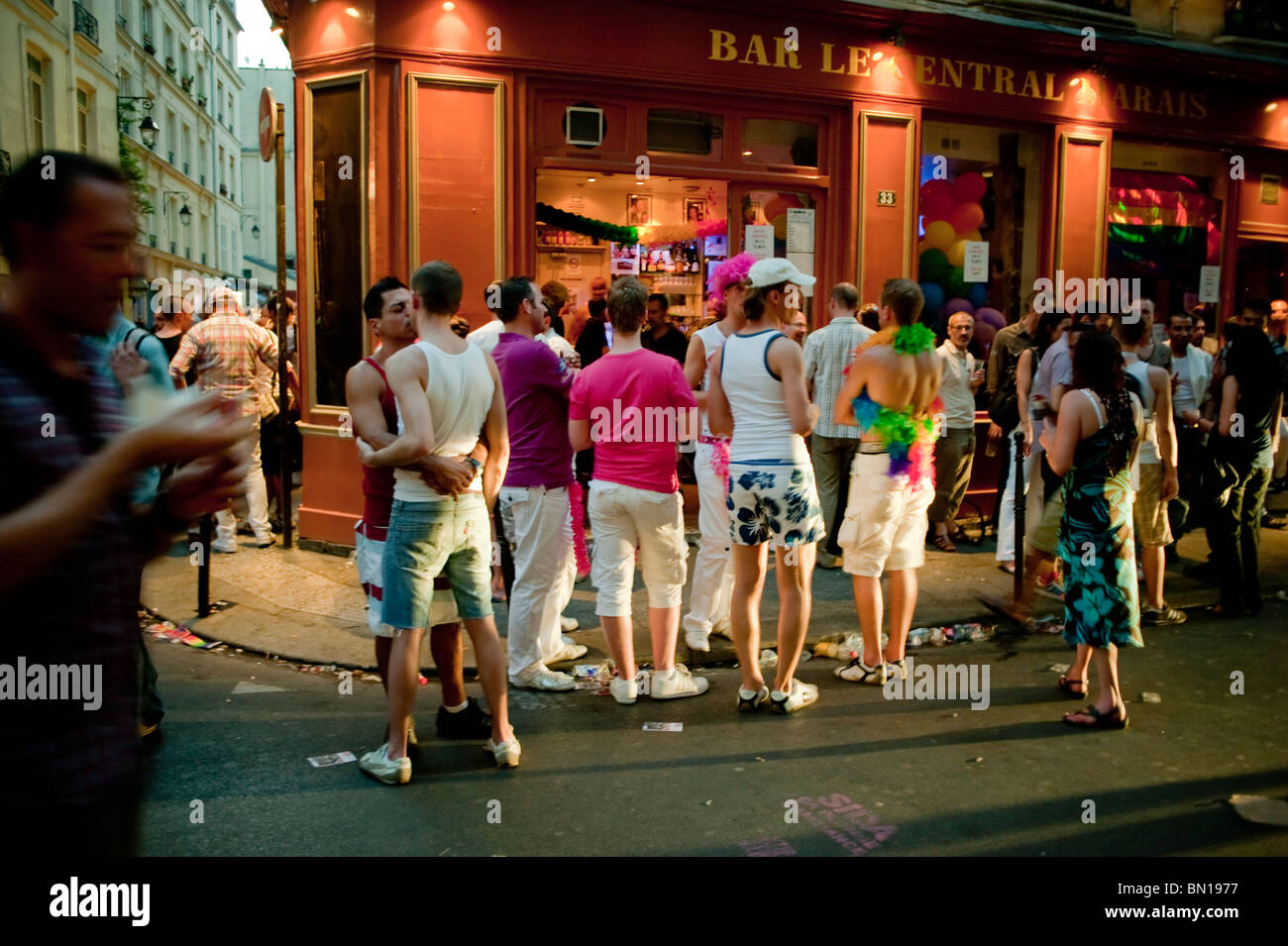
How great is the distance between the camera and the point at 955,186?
38.4 feet

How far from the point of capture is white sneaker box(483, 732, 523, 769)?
15.6ft

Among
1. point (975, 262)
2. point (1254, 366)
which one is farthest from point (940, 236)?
point (1254, 366)

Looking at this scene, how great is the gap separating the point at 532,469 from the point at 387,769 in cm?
191

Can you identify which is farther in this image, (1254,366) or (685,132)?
(685,132)

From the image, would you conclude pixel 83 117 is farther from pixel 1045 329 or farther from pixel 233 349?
pixel 1045 329

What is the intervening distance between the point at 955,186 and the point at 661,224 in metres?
3.41

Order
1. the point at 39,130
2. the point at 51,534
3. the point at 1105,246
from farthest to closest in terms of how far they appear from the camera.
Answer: the point at 39,130 → the point at 1105,246 → the point at 51,534

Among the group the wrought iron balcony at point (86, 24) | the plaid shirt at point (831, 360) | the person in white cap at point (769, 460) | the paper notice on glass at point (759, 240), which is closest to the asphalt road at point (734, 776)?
the person in white cap at point (769, 460)

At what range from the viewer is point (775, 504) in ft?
17.6

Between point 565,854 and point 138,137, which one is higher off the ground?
point 138,137

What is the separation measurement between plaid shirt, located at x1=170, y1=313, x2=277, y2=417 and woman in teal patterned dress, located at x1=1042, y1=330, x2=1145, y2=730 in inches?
245

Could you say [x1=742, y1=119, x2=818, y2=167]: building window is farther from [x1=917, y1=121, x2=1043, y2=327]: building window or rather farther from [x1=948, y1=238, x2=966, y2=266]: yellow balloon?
[x1=948, y1=238, x2=966, y2=266]: yellow balloon
